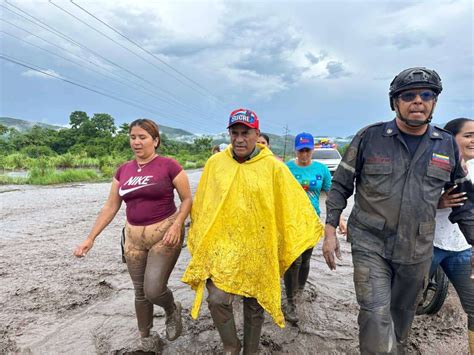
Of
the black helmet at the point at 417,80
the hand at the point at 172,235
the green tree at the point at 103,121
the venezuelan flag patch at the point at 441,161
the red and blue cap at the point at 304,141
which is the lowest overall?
the hand at the point at 172,235

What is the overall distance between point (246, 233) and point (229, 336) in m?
0.75

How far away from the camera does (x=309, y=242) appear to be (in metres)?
2.85

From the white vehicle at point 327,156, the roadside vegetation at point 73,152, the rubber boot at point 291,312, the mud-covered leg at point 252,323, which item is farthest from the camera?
the roadside vegetation at point 73,152

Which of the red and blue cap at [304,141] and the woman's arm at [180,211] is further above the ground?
the red and blue cap at [304,141]

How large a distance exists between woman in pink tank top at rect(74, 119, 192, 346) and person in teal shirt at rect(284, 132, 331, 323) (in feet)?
4.32

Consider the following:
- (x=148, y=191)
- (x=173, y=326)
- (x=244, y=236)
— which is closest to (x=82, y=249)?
(x=148, y=191)

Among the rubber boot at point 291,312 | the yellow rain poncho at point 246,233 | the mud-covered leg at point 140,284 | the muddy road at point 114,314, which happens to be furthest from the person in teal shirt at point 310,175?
the mud-covered leg at point 140,284

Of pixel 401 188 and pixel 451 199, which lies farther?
pixel 451 199

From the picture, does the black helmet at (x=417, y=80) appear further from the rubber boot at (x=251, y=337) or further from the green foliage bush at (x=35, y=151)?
the green foliage bush at (x=35, y=151)

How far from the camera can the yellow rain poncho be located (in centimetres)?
251

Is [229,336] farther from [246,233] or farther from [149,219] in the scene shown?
[149,219]

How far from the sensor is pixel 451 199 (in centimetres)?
243

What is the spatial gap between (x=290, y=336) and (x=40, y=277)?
3.29m

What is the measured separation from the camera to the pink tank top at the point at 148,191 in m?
2.75
